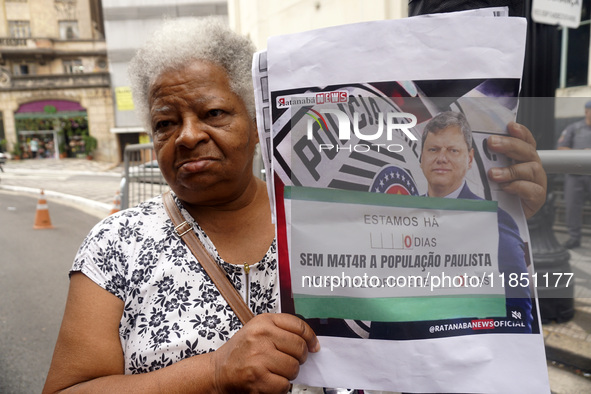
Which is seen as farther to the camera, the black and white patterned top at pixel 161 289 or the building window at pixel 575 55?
the building window at pixel 575 55

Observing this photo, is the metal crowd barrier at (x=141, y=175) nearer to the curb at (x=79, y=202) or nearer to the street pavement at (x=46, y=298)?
the street pavement at (x=46, y=298)

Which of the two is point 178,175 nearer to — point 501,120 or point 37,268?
point 501,120

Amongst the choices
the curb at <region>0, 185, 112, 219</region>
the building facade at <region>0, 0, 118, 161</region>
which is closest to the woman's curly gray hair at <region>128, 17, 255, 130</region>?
the curb at <region>0, 185, 112, 219</region>

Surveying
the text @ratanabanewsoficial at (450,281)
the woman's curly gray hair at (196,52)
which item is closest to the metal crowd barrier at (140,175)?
the woman's curly gray hair at (196,52)

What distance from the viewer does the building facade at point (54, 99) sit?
28.0m

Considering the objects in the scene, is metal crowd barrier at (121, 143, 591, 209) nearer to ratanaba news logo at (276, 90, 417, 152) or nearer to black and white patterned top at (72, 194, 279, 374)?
black and white patterned top at (72, 194, 279, 374)

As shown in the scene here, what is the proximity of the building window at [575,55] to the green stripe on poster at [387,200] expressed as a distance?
8.56 meters

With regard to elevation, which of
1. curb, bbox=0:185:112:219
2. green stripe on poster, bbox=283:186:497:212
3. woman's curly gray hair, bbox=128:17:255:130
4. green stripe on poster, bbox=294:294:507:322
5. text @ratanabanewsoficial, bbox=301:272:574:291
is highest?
woman's curly gray hair, bbox=128:17:255:130

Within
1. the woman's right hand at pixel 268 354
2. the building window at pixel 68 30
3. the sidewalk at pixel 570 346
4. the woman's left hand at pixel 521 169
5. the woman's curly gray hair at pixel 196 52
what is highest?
the building window at pixel 68 30

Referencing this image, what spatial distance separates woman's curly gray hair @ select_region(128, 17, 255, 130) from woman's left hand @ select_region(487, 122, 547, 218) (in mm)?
657

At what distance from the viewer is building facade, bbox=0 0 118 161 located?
28.0 meters

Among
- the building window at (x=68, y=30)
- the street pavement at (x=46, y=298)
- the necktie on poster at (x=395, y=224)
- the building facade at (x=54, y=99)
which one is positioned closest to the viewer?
the necktie on poster at (x=395, y=224)

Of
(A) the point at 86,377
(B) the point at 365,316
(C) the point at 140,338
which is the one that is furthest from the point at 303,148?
(A) the point at 86,377

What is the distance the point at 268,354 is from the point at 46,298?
15.4ft
